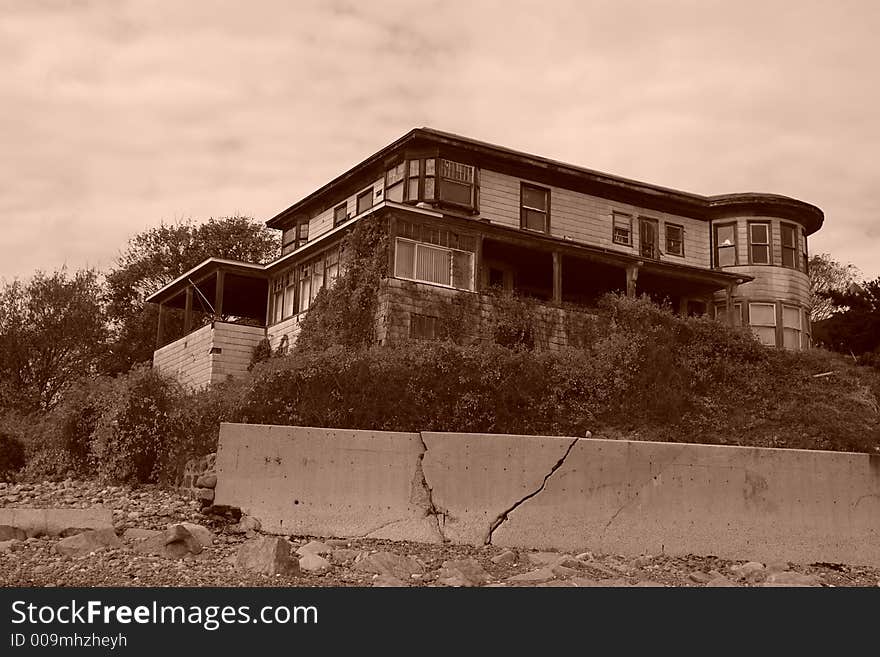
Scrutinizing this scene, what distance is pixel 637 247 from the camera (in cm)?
3002

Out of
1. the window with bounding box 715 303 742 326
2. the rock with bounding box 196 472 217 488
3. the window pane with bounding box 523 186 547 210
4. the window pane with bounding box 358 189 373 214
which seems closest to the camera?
the rock with bounding box 196 472 217 488

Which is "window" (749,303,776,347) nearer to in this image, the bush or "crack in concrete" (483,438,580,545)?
"crack in concrete" (483,438,580,545)

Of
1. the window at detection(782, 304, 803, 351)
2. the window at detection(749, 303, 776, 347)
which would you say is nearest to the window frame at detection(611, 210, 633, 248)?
the window at detection(749, 303, 776, 347)

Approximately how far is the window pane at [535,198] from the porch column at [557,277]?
9.33 feet

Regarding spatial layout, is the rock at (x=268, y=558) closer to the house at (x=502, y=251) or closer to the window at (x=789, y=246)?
the house at (x=502, y=251)

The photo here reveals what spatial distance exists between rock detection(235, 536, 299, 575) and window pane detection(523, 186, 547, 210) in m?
20.3

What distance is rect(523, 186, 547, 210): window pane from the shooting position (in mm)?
28328

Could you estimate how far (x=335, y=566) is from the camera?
948cm

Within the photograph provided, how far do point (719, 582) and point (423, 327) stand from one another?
13.6 metres

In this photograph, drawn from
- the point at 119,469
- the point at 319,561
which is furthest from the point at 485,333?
the point at 319,561

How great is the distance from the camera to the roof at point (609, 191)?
26.9 metres

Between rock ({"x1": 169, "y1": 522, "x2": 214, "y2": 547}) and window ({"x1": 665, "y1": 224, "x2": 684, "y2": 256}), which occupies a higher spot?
window ({"x1": 665, "y1": 224, "x2": 684, "y2": 256})

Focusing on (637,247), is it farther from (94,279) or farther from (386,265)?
(94,279)

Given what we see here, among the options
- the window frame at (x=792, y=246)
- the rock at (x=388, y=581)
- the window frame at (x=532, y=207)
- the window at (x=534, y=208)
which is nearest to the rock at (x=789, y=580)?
the rock at (x=388, y=581)
